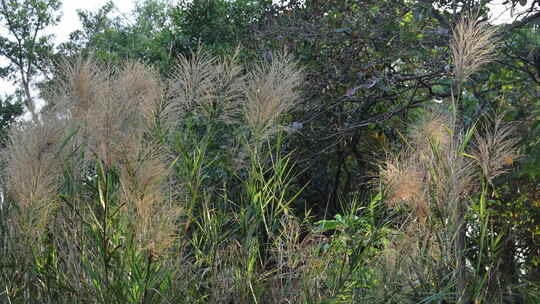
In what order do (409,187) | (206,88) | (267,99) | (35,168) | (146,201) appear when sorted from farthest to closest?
(206,88) < (267,99) < (409,187) < (35,168) < (146,201)

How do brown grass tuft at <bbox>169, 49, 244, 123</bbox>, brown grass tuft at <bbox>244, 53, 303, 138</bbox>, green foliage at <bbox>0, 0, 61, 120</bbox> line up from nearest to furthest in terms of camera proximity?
1. brown grass tuft at <bbox>244, 53, 303, 138</bbox>
2. brown grass tuft at <bbox>169, 49, 244, 123</bbox>
3. green foliage at <bbox>0, 0, 61, 120</bbox>

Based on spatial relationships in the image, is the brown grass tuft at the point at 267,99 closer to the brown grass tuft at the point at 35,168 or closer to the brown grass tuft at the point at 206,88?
the brown grass tuft at the point at 206,88

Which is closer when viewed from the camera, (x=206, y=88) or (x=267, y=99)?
(x=267, y=99)

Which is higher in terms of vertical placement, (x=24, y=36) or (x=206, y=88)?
(x=24, y=36)

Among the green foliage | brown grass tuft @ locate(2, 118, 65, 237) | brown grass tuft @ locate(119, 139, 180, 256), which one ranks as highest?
the green foliage

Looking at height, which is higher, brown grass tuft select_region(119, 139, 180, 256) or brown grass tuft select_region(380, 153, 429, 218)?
brown grass tuft select_region(119, 139, 180, 256)

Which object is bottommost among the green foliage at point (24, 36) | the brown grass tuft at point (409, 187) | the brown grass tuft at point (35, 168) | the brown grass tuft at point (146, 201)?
the brown grass tuft at point (409, 187)

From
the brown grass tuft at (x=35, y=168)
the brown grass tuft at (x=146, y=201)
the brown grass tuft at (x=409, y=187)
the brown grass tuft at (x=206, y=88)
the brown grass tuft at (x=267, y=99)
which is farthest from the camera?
the brown grass tuft at (x=206, y=88)

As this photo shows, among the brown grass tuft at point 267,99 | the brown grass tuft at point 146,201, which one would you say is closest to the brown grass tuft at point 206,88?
the brown grass tuft at point 267,99

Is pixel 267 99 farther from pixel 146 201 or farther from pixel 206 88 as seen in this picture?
pixel 146 201

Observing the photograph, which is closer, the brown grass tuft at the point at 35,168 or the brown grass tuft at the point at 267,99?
the brown grass tuft at the point at 35,168

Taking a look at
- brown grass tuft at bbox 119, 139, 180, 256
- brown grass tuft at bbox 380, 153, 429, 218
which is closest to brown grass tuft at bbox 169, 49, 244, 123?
A: brown grass tuft at bbox 119, 139, 180, 256

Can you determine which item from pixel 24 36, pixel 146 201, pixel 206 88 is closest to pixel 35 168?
pixel 146 201

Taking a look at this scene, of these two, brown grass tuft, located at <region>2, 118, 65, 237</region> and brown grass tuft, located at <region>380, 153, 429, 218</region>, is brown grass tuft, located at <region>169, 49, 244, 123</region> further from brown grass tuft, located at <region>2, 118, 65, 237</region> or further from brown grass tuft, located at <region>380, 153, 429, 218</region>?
brown grass tuft, located at <region>380, 153, 429, 218</region>
